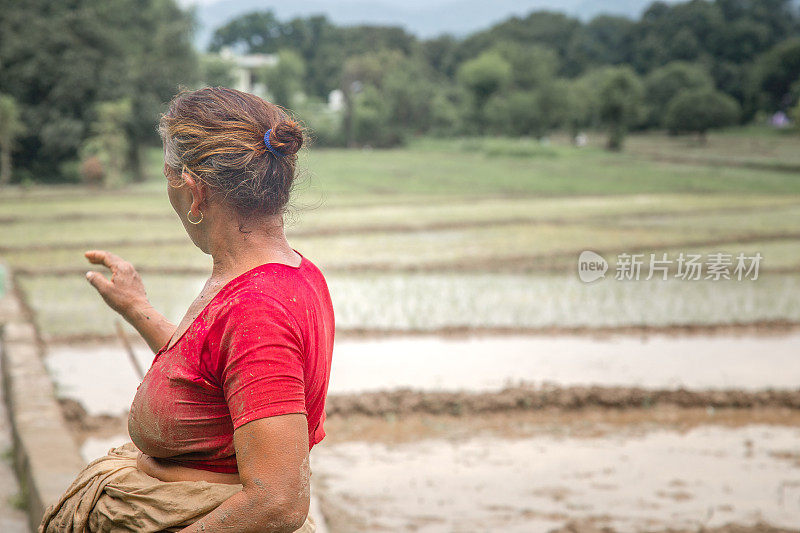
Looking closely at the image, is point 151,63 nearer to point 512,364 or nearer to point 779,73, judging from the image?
point 779,73

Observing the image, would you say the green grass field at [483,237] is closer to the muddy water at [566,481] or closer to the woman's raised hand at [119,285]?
the woman's raised hand at [119,285]

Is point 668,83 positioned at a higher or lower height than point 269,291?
higher

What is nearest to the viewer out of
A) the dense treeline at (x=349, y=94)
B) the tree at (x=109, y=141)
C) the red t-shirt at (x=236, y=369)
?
the red t-shirt at (x=236, y=369)

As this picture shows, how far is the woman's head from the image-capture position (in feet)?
4.37

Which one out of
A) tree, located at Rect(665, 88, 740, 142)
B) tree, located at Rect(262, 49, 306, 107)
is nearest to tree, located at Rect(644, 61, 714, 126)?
tree, located at Rect(665, 88, 740, 142)

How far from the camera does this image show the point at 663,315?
7.79 m

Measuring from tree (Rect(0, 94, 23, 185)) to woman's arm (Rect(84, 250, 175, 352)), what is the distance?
20790 millimetres

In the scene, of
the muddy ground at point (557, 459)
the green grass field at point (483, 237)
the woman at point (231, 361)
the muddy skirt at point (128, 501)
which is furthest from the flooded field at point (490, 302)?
the woman at point (231, 361)

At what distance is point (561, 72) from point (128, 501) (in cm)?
4348

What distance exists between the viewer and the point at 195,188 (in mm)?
1366

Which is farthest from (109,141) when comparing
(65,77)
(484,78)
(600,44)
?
(484,78)

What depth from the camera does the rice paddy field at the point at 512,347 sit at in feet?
12.8

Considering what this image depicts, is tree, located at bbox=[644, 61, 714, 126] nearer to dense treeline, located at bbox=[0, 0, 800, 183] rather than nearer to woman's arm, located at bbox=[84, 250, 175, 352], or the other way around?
dense treeline, located at bbox=[0, 0, 800, 183]

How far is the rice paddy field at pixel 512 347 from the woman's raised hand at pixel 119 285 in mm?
410
